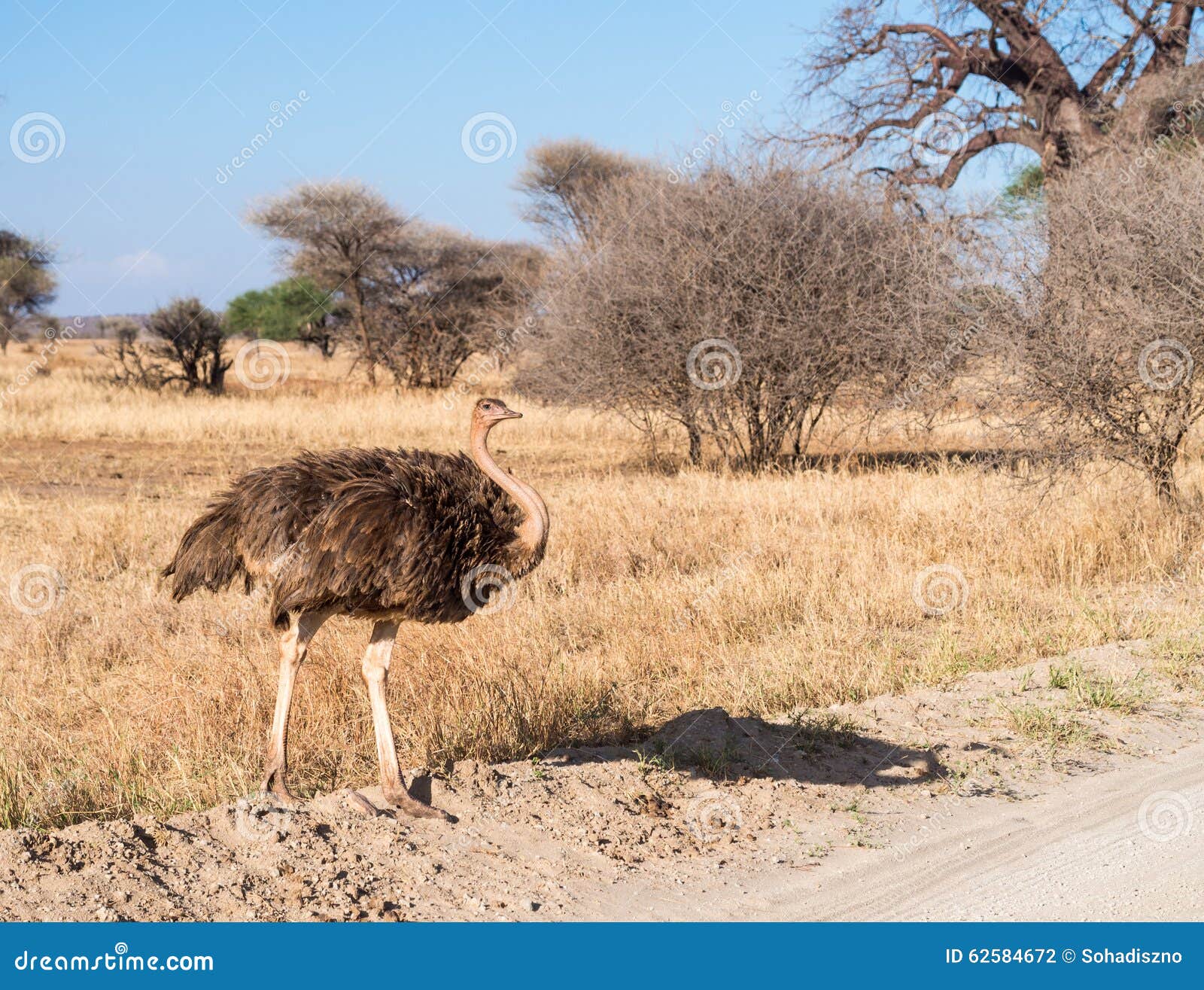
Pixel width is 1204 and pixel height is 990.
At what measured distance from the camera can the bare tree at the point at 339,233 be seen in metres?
31.3

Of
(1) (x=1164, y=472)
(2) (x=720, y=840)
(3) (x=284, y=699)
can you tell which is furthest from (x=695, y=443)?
(3) (x=284, y=699)

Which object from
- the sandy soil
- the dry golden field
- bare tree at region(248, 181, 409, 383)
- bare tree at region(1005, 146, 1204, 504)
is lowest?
the sandy soil

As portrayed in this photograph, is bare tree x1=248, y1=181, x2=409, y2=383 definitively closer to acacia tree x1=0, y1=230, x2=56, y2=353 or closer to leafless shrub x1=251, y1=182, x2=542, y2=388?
leafless shrub x1=251, y1=182, x2=542, y2=388

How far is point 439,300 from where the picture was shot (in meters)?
30.5

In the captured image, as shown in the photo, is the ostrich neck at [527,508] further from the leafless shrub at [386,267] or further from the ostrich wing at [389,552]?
the leafless shrub at [386,267]

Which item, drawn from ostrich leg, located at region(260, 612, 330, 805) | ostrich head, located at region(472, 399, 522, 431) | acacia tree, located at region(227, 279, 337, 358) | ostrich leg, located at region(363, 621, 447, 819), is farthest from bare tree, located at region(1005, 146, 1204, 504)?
acacia tree, located at region(227, 279, 337, 358)

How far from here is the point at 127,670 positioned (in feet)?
22.5

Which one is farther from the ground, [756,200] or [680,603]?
[756,200]

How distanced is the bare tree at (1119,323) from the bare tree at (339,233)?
22928mm

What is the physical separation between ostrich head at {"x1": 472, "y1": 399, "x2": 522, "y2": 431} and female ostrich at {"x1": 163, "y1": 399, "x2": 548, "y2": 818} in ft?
0.29

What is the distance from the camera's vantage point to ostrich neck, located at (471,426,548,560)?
4.68 metres

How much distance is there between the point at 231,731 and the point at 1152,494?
759 centimetres

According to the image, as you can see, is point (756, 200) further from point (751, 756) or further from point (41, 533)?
point (751, 756)

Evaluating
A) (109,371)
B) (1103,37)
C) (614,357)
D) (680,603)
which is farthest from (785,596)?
(109,371)
